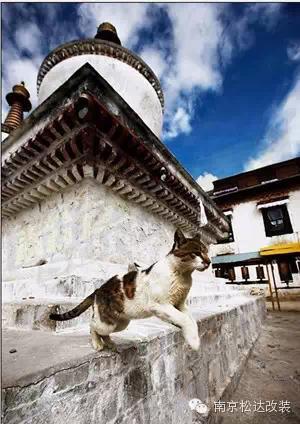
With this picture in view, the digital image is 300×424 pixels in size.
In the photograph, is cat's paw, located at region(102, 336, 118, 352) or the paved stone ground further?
the paved stone ground

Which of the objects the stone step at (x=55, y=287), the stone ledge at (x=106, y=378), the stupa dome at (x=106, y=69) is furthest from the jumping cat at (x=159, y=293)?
the stupa dome at (x=106, y=69)

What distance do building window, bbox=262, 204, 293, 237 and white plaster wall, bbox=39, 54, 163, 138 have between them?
666 inches

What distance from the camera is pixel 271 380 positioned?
5.32 metres

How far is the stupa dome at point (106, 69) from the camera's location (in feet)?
28.1

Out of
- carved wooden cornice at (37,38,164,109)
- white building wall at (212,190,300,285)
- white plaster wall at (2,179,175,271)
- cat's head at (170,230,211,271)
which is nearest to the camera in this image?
cat's head at (170,230,211,271)

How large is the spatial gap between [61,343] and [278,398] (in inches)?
177

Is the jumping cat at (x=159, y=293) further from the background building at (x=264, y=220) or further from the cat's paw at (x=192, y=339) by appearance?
the background building at (x=264, y=220)

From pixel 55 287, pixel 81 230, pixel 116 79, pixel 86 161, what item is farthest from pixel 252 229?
pixel 55 287

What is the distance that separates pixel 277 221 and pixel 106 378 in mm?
23074

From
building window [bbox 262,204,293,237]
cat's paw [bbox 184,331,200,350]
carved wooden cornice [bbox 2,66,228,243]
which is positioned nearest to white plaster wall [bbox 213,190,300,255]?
building window [bbox 262,204,293,237]

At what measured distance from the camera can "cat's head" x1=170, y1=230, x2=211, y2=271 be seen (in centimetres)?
Answer: 163

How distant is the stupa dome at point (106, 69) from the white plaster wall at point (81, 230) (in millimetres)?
4548

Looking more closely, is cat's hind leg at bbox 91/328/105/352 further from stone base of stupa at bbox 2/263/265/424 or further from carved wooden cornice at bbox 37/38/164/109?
carved wooden cornice at bbox 37/38/164/109

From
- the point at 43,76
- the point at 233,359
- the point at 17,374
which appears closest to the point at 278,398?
the point at 233,359
